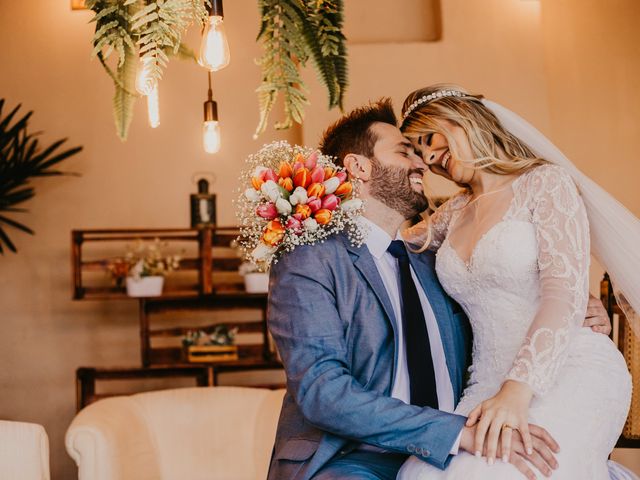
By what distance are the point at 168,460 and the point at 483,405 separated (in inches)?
70.8

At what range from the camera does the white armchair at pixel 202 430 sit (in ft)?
10.3

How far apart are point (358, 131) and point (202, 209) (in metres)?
2.19

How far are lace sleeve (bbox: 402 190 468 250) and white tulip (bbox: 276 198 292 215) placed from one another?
67 centimetres

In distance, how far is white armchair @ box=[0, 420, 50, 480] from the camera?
2559 millimetres

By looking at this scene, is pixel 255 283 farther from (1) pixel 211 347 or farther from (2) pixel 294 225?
(2) pixel 294 225

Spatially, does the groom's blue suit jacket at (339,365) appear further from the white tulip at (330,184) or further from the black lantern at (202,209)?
the black lantern at (202,209)

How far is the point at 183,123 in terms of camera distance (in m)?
5.25

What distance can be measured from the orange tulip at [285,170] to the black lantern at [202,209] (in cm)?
255

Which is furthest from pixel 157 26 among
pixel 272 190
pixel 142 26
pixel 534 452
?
pixel 534 452

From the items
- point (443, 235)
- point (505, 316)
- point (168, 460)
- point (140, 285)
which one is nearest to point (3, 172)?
point (140, 285)

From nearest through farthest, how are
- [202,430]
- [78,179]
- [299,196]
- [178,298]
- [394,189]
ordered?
1. [299,196]
2. [394,189]
3. [202,430]
4. [178,298]
5. [78,179]

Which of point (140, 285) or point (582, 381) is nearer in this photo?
point (582, 381)

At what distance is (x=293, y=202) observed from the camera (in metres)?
2.03

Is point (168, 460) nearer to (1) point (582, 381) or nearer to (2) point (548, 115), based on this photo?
(1) point (582, 381)
